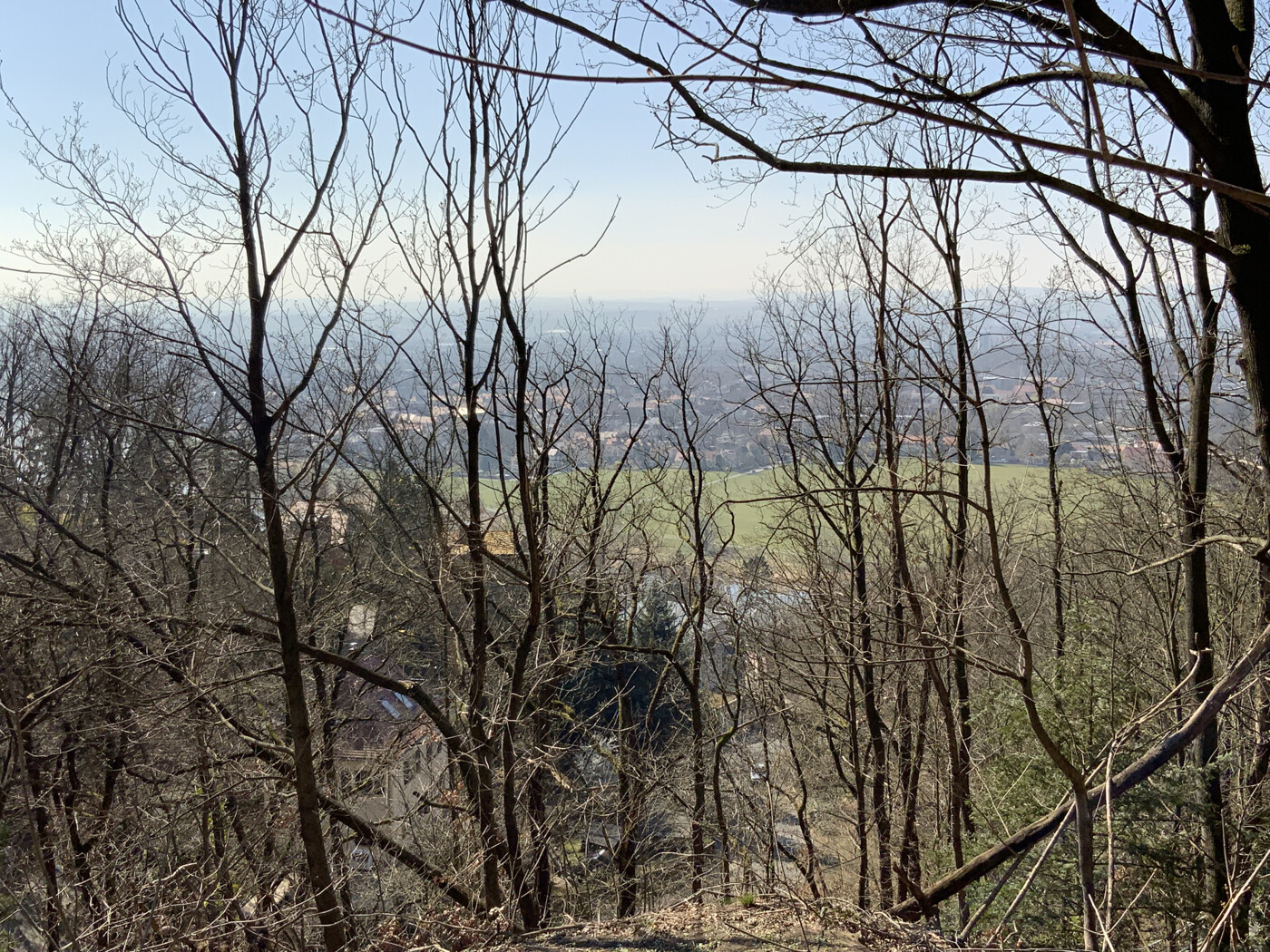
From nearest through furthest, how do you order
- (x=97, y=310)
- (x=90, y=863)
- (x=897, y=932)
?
(x=897, y=932), (x=90, y=863), (x=97, y=310)

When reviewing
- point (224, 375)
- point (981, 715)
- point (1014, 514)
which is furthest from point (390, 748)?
point (1014, 514)

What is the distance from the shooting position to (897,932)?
3.28 meters

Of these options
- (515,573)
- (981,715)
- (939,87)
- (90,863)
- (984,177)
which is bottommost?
(90,863)

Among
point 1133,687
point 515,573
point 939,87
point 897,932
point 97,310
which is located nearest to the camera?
point 939,87

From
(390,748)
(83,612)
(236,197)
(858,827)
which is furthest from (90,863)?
(858,827)

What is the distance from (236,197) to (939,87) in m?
5.02

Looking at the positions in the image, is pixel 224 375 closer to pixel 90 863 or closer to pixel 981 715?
pixel 90 863

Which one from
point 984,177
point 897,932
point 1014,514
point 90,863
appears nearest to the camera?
point 984,177

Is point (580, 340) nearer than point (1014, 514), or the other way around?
point (580, 340)

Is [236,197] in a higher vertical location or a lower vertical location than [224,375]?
higher

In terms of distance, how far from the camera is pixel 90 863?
27.3 feet

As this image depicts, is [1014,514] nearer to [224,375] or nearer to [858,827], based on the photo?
[858,827]

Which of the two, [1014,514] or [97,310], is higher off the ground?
[97,310]

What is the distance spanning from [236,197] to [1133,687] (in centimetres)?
782
